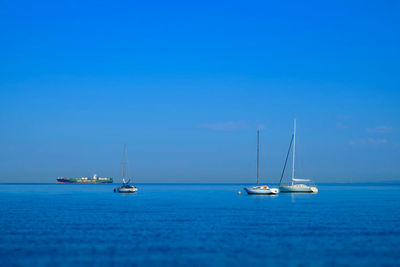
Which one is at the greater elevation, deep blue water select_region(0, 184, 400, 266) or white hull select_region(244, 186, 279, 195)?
deep blue water select_region(0, 184, 400, 266)

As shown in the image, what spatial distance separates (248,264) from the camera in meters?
30.8

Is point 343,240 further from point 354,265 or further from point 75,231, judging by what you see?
point 75,231

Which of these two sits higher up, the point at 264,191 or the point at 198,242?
the point at 198,242

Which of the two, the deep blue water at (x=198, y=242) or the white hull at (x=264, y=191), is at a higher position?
the deep blue water at (x=198, y=242)

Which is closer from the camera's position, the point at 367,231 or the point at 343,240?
the point at 343,240

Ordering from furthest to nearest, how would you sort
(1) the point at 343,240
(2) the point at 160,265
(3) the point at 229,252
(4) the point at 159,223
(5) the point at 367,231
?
(4) the point at 159,223, (5) the point at 367,231, (1) the point at 343,240, (3) the point at 229,252, (2) the point at 160,265

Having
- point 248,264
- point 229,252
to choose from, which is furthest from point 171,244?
point 248,264

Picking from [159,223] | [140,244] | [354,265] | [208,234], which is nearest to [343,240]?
[354,265]

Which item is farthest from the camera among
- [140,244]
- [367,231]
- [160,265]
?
[367,231]

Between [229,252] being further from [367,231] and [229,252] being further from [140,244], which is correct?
[367,231]

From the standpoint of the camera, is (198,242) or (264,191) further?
(264,191)

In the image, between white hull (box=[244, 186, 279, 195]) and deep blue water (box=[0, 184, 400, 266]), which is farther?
white hull (box=[244, 186, 279, 195])

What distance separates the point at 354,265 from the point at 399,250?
25.8ft

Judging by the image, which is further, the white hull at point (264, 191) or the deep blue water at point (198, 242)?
the white hull at point (264, 191)
